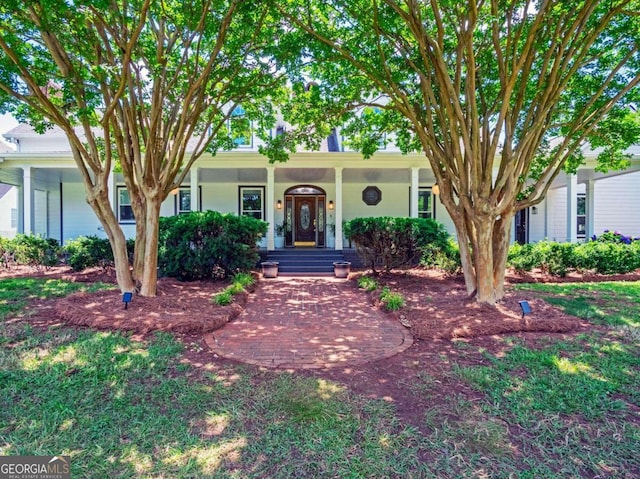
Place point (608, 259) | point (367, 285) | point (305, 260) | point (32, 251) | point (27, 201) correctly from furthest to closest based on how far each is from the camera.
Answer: point (27, 201) → point (305, 260) → point (32, 251) → point (608, 259) → point (367, 285)

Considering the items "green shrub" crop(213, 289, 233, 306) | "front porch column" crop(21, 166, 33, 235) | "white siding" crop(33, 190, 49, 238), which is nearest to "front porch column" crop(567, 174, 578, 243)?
"green shrub" crop(213, 289, 233, 306)

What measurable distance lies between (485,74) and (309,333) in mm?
5636

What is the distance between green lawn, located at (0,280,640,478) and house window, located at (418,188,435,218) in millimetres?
11156

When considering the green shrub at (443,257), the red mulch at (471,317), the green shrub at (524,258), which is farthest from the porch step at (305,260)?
the green shrub at (524,258)

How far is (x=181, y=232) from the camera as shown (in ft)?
27.4

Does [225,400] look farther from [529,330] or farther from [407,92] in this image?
[407,92]

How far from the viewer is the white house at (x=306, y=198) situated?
1312 cm

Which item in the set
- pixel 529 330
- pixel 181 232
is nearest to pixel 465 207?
pixel 529 330

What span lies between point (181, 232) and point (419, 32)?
253 inches

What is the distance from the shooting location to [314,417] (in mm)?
2645

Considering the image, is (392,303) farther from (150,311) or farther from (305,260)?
(305,260)

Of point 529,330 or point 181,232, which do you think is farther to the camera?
point 181,232

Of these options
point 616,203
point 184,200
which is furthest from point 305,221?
point 616,203

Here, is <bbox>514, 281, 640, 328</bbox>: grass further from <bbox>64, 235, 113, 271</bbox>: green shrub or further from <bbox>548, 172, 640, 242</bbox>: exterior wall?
<bbox>64, 235, 113, 271</bbox>: green shrub
